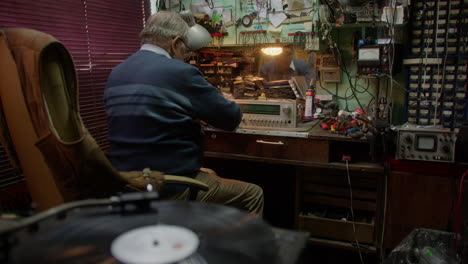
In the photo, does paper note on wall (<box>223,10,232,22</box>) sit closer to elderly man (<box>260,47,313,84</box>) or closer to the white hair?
elderly man (<box>260,47,313,84</box>)

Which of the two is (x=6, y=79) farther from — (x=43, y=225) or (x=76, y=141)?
(x=43, y=225)

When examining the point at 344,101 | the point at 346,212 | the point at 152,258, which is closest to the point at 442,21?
the point at 344,101

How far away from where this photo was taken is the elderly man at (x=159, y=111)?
167 centimetres

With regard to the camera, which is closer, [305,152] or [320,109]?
[305,152]

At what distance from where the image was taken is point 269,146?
7.43 feet

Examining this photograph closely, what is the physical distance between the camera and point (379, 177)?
2146 millimetres

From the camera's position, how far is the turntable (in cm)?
65

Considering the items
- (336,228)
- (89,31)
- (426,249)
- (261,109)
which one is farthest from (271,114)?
(89,31)

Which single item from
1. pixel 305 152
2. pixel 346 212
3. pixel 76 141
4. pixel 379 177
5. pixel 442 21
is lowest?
pixel 346 212

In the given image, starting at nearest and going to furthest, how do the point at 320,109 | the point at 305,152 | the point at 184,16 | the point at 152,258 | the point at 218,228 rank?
1. the point at 152,258
2. the point at 218,228
3. the point at 305,152
4. the point at 184,16
5. the point at 320,109

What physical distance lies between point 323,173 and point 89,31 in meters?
1.72

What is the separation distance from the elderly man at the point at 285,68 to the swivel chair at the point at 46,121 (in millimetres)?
1842

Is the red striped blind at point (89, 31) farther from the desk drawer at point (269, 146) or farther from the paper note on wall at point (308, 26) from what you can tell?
the paper note on wall at point (308, 26)

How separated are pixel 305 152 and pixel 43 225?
1667mm
